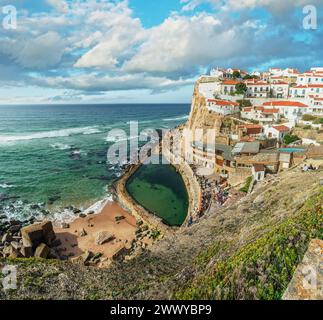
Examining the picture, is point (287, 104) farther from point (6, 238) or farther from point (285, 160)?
point (6, 238)

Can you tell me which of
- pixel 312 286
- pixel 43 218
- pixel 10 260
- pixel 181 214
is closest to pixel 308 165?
pixel 181 214

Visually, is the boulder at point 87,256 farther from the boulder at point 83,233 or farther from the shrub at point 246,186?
the shrub at point 246,186

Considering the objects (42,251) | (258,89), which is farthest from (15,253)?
(258,89)

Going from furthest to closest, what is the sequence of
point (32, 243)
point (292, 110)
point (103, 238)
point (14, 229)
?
point (292, 110) → point (14, 229) → point (103, 238) → point (32, 243)

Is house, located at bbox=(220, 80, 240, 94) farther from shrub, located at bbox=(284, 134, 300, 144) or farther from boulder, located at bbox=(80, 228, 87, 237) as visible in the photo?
boulder, located at bbox=(80, 228, 87, 237)

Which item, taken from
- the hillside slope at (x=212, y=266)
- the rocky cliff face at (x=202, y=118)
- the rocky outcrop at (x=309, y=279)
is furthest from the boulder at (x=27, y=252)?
the rocky cliff face at (x=202, y=118)

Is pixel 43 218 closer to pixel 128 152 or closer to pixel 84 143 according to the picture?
pixel 128 152
